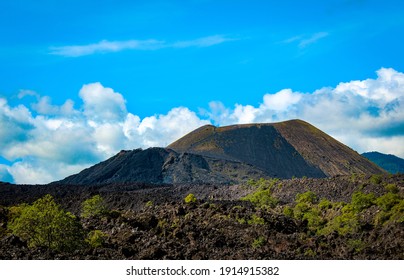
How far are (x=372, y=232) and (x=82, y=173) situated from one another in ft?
391

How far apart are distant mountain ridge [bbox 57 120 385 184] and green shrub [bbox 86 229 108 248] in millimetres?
75627

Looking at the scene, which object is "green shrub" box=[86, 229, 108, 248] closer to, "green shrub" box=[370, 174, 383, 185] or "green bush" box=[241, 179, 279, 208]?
"green bush" box=[241, 179, 279, 208]

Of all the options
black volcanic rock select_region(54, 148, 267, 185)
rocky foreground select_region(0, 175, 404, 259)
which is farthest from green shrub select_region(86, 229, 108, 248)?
black volcanic rock select_region(54, 148, 267, 185)

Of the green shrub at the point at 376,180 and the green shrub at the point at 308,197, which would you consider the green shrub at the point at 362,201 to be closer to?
the green shrub at the point at 376,180

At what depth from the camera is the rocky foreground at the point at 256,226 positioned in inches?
1972

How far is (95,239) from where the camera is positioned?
5481 cm

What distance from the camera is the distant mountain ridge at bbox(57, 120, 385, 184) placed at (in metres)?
154

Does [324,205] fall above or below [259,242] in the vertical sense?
above

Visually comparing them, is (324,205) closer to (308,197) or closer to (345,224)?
(308,197)

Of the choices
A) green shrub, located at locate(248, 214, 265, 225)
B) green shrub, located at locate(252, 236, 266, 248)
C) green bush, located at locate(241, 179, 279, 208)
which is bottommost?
green shrub, located at locate(252, 236, 266, 248)

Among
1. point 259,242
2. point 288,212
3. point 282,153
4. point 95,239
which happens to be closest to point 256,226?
point 259,242

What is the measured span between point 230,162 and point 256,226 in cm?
9494

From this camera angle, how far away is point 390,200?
72500 mm

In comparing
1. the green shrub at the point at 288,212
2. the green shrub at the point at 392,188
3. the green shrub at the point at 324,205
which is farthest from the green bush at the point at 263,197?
the green shrub at the point at 392,188
